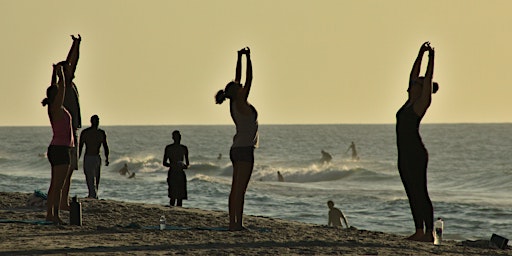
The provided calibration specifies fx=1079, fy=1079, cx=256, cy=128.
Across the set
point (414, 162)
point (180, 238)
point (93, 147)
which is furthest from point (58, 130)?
point (414, 162)

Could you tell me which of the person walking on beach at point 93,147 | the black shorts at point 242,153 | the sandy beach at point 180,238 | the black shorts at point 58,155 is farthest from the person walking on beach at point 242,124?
the person walking on beach at point 93,147

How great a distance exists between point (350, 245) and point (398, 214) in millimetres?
16898

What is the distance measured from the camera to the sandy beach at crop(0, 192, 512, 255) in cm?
1211

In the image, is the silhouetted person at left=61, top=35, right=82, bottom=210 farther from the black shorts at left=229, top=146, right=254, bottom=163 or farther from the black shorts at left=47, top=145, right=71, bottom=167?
the black shorts at left=229, top=146, right=254, bottom=163

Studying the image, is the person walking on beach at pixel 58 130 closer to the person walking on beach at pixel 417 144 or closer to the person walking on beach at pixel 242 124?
the person walking on beach at pixel 242 124

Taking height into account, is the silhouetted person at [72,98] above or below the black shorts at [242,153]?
above

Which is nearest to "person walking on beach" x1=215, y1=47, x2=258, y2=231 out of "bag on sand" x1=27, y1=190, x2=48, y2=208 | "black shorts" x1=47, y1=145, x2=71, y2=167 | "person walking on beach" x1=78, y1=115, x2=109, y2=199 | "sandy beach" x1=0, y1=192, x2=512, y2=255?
"sandy beach" x1=0, y1=192, x2=512, y2=255

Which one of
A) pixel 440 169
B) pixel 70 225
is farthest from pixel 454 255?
pixel 440 169

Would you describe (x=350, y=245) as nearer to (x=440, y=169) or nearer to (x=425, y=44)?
(x=425, y=44)

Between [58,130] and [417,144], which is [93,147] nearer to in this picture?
[58,130]

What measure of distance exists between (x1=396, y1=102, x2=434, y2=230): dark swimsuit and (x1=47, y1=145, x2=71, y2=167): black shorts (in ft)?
13.8

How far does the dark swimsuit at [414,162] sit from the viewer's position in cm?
1375

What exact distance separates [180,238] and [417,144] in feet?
10.7

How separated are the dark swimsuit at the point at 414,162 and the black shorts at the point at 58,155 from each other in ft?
13.8
